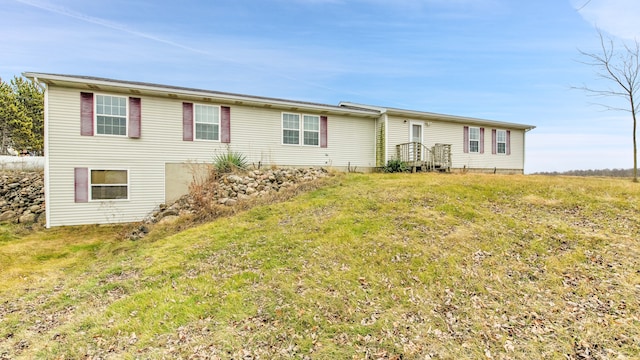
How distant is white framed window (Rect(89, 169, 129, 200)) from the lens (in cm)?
1009

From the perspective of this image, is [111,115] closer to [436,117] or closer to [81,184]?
[81,184]

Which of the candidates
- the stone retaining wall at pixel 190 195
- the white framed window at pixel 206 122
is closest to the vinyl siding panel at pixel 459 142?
the stone retaining wall at pixel 190 195

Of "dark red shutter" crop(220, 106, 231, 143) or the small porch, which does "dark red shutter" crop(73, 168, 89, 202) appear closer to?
"dark red shutter" crop(220, 106, 231, 143)

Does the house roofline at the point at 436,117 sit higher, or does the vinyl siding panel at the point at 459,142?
the house roofline at the point at 436,117

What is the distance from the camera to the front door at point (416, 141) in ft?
48.8

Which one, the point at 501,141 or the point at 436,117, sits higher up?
the point at 436,117

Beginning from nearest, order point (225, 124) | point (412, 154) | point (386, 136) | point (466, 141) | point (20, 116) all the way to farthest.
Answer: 1. point (225, 124)
2. point (386, 136)
3. point (412, 154)
4. point (466, 141)
5. point (20, 116)

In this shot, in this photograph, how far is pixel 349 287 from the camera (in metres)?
4.64

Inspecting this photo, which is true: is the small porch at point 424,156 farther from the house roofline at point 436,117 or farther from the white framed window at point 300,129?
the white framed window at point 300,129

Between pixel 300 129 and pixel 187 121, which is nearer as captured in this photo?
pixel 187 121

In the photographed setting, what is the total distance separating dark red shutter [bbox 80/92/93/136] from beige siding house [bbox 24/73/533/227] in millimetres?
27

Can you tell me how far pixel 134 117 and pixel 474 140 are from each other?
17.2 m

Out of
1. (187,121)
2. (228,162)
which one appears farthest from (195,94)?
(228,162)

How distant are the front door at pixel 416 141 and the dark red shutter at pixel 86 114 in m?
13.3
